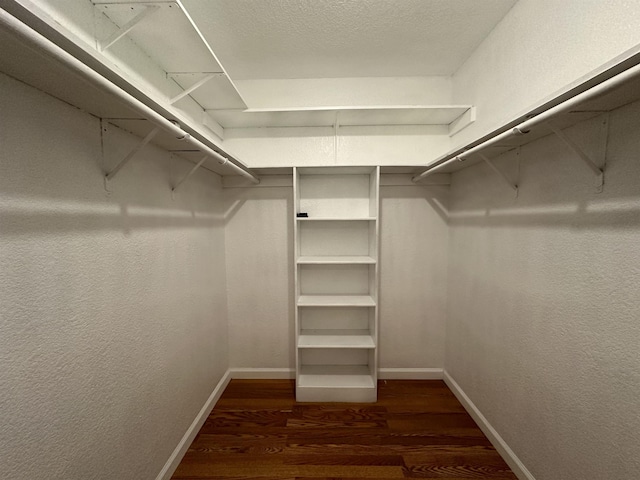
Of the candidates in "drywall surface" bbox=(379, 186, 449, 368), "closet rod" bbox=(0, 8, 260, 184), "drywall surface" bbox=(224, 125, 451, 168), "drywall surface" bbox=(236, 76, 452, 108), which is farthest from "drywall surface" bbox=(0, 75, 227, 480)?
"drywall surface" bbox=(379, 186, 449, 368)

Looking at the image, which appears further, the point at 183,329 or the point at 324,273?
the point at 324,273

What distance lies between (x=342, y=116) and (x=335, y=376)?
2083mm

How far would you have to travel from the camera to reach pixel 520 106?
54.6 inches

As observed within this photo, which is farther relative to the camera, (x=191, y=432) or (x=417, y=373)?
(x=417, y=373)

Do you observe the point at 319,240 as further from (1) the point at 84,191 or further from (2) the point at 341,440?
(1) the point at 84,191

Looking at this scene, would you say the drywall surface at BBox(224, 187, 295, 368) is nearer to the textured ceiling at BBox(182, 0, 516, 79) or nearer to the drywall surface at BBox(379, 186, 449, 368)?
the drywall surface at BBox(379, 186, 449, 368)

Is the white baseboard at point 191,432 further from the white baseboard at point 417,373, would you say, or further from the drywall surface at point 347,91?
the drywall surface at point 347,91

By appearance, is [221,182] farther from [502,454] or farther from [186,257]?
[502,454]

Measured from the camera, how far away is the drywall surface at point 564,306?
3.08 feet

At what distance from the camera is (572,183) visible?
113cm

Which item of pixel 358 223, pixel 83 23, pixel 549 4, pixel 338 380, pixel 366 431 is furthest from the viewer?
pixel 358 223

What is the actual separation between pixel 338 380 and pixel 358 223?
4.30 feet

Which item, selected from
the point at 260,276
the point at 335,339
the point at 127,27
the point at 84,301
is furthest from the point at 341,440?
the point at 127,27

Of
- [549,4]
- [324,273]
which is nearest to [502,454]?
[324,273]
